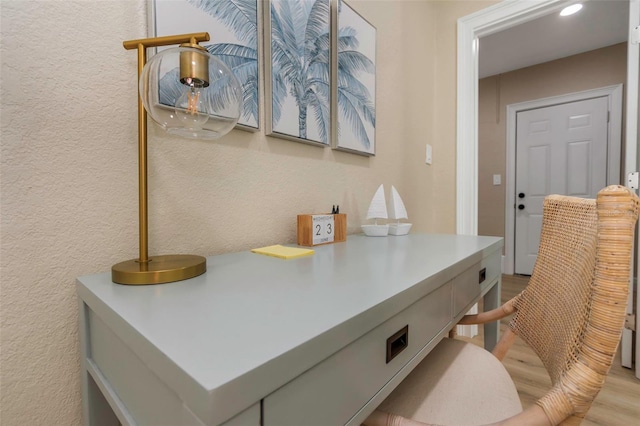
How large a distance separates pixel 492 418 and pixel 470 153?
1.68 meters

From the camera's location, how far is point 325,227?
108 centimetres

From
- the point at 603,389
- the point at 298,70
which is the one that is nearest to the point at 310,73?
the point at 298,70

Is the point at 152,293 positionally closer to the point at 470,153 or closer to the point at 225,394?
the point at 225,394

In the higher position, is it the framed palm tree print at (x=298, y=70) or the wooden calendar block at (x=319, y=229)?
the framed palm tree print at (x=298, y=70)

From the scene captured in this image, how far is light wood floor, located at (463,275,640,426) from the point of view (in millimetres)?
1320

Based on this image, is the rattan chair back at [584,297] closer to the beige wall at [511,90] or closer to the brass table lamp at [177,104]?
the brass table lamp at [177,104]

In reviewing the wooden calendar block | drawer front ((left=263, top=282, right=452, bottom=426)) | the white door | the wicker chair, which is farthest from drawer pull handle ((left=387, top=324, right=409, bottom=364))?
the white door

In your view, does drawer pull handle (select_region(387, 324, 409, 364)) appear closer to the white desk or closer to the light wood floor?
the white desk

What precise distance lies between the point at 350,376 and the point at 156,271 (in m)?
0.38

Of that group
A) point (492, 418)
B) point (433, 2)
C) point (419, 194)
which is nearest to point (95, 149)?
point (492, 418)

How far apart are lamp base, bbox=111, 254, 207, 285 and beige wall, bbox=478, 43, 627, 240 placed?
413 cm

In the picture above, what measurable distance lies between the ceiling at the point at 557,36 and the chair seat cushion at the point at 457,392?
2.98m

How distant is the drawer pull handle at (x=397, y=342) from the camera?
1.71 feet

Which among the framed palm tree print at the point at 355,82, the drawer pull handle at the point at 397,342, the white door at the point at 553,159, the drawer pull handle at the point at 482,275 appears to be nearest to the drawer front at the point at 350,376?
the drawer pull handle at the point at 397,342
